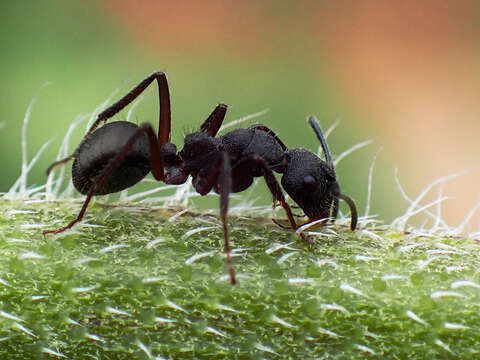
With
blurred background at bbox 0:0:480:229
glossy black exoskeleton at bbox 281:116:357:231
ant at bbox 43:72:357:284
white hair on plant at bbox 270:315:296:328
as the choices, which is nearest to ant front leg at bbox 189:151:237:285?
ant at bbox 43:72:357:284

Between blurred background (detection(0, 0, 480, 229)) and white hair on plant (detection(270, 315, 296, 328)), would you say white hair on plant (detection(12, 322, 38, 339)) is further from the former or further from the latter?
blurred background (detection(0, 0, 480, 229))

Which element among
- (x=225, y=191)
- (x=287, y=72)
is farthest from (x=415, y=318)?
(x=287, y=72)

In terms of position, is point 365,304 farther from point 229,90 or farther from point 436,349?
point 229,90

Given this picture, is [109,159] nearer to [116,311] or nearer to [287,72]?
[116,311]

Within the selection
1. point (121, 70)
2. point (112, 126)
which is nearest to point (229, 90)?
point (121, 70)

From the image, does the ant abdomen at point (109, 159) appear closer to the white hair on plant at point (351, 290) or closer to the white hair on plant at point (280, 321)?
the white hair on plant at point (280, 321)

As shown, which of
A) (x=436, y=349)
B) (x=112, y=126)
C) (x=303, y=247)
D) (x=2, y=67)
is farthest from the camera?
(x=2, y=67)

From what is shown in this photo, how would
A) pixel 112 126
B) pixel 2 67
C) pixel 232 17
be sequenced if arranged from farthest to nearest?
pixel 232 17 < pixel 2 67 < pixel 112 126
